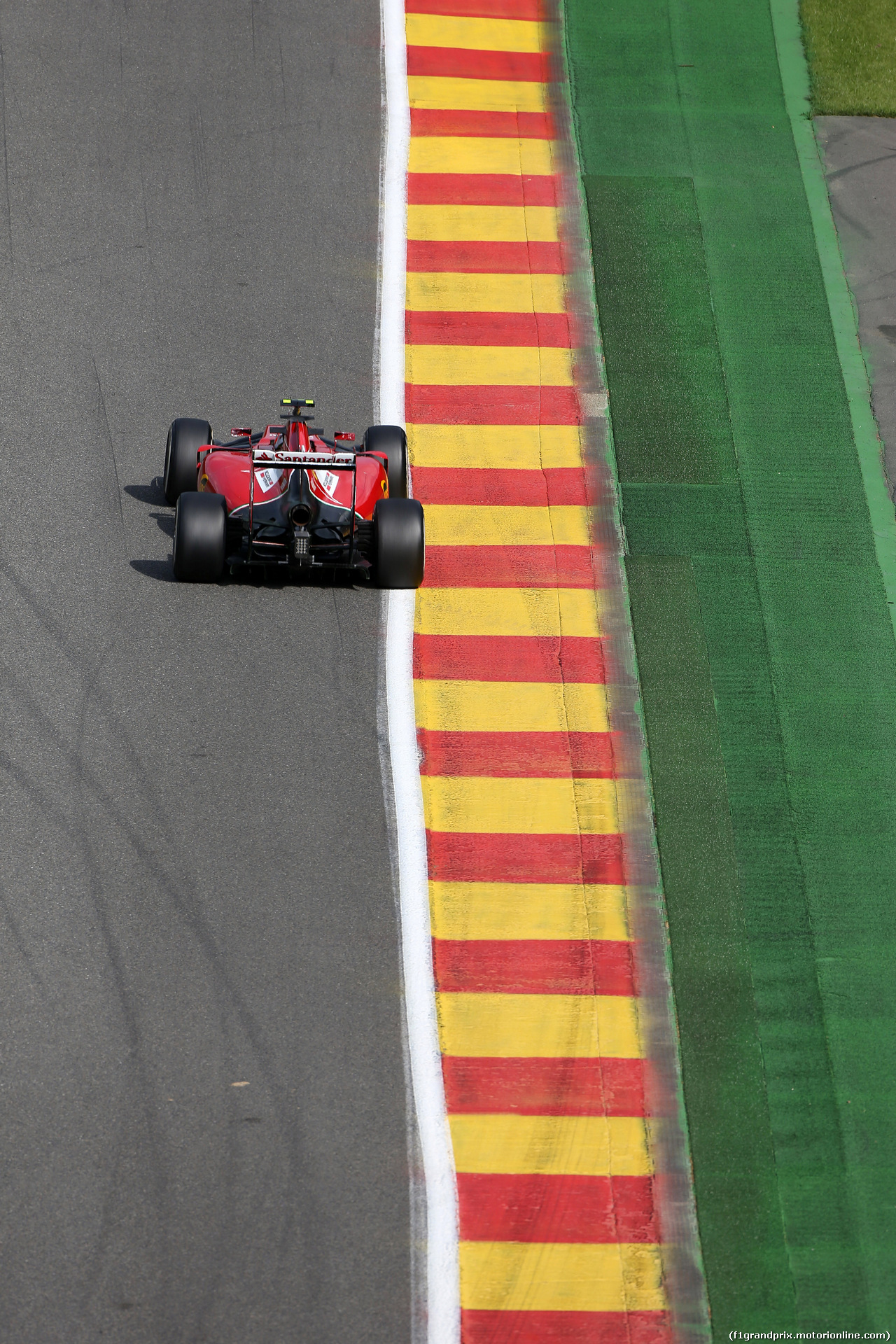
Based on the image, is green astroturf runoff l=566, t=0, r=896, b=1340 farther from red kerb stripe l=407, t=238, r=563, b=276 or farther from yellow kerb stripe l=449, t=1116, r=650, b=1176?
red kerb stripe l=407, t=238, r=563, b=276

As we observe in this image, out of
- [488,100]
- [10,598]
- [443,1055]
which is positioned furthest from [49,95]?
[443,1055]

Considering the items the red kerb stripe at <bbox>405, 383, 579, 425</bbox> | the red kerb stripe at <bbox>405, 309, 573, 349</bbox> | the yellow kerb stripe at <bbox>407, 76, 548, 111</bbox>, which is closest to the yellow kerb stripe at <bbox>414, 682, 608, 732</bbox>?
the red kerb stripe at <bbox>405, 383, 579, 425</bbox>

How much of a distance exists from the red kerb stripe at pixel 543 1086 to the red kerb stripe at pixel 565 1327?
4.65ft

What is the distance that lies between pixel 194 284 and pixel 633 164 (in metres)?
5.53

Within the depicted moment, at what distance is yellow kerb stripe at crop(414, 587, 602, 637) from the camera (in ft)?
49.2

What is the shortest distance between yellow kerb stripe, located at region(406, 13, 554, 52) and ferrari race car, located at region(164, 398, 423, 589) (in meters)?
8.64

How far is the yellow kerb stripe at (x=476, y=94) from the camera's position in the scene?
20688 mm

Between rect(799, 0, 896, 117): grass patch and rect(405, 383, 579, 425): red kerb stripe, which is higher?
rect(799, 0, 896, 117): grass patch

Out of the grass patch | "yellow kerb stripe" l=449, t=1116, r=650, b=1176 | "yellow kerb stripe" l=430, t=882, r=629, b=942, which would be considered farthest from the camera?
→ the grass patch

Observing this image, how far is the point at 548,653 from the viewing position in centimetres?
1486

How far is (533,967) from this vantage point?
12508 millimetres

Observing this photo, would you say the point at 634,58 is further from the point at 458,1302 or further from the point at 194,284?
the point at 458,1302

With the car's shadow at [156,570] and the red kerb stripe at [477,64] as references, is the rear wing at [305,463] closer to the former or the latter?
the car's shadow at [156,570]

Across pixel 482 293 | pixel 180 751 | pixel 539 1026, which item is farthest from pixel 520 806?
pixel 482 293
